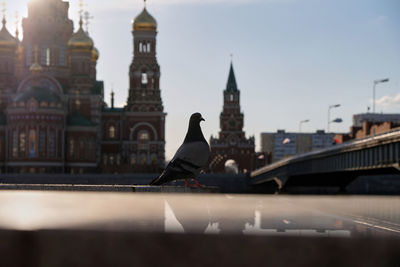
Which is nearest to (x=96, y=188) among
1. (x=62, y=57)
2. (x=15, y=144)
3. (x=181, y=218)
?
(x=181, y=218)

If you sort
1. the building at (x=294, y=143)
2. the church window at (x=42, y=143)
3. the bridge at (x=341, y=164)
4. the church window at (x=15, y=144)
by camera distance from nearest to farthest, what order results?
the bridge at (x=341, y=164)
the church window at (x=15, y=144)
the church window at (x=42, y=143)
the building at (x=294, y=143)

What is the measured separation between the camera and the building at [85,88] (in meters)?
77.8

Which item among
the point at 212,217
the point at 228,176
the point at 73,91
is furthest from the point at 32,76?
the point at 212,217

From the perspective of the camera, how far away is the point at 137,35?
8362 centimetres

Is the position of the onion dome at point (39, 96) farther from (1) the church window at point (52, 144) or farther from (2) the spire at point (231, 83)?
(2) the spire at point (231, 83)

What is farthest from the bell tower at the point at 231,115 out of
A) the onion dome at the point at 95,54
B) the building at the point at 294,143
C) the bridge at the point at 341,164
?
the building at the point at 294,143

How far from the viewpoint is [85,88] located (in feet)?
269

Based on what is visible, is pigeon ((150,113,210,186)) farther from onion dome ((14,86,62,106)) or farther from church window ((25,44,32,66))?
church window ((25,44,32,66))

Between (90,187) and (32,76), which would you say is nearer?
(90,187)

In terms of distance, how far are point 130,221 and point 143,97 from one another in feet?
270

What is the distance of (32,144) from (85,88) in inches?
520

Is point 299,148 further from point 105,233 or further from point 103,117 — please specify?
point 105,233

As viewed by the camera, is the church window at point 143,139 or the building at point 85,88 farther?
the church window at point 143,139

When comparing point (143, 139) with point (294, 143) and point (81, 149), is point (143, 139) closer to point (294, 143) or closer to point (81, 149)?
point (81, 149)
